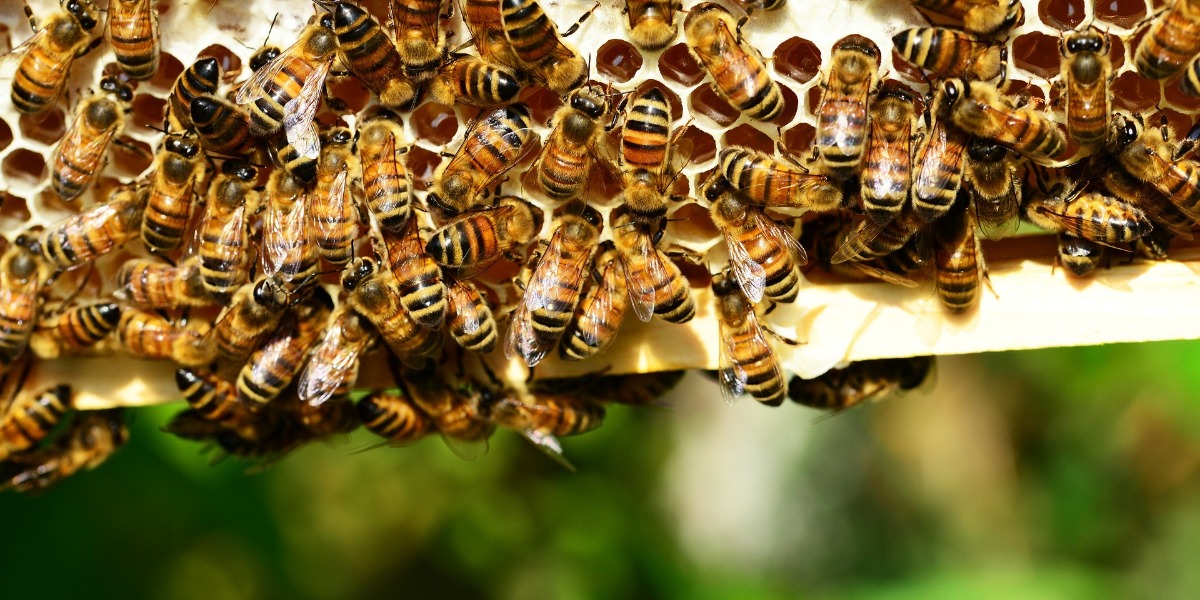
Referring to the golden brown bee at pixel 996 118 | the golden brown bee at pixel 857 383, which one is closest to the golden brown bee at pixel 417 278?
the golden brown bee at pixel 857 383

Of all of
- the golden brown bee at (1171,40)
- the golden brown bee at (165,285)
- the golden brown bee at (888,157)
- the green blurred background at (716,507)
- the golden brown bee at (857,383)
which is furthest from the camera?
the green blurred background at (716,507)

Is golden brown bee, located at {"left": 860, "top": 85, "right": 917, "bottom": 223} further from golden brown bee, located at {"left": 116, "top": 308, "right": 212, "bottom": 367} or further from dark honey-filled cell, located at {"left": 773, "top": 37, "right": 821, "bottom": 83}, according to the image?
golden brown bee, located at {"left": 116, "top": 308, "right": 212, "bottom": 367}

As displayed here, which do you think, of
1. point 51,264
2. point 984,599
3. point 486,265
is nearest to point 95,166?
point 51,264

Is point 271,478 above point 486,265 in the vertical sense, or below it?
below

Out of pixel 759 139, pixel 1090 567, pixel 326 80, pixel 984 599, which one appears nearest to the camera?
pixel 326 80

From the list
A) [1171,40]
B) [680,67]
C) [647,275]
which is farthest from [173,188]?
[1171,40]

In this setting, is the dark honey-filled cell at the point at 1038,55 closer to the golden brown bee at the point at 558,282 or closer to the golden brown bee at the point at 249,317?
the golden brown bee at the point at 558,282

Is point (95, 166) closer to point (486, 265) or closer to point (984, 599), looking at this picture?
point (486, 265)
